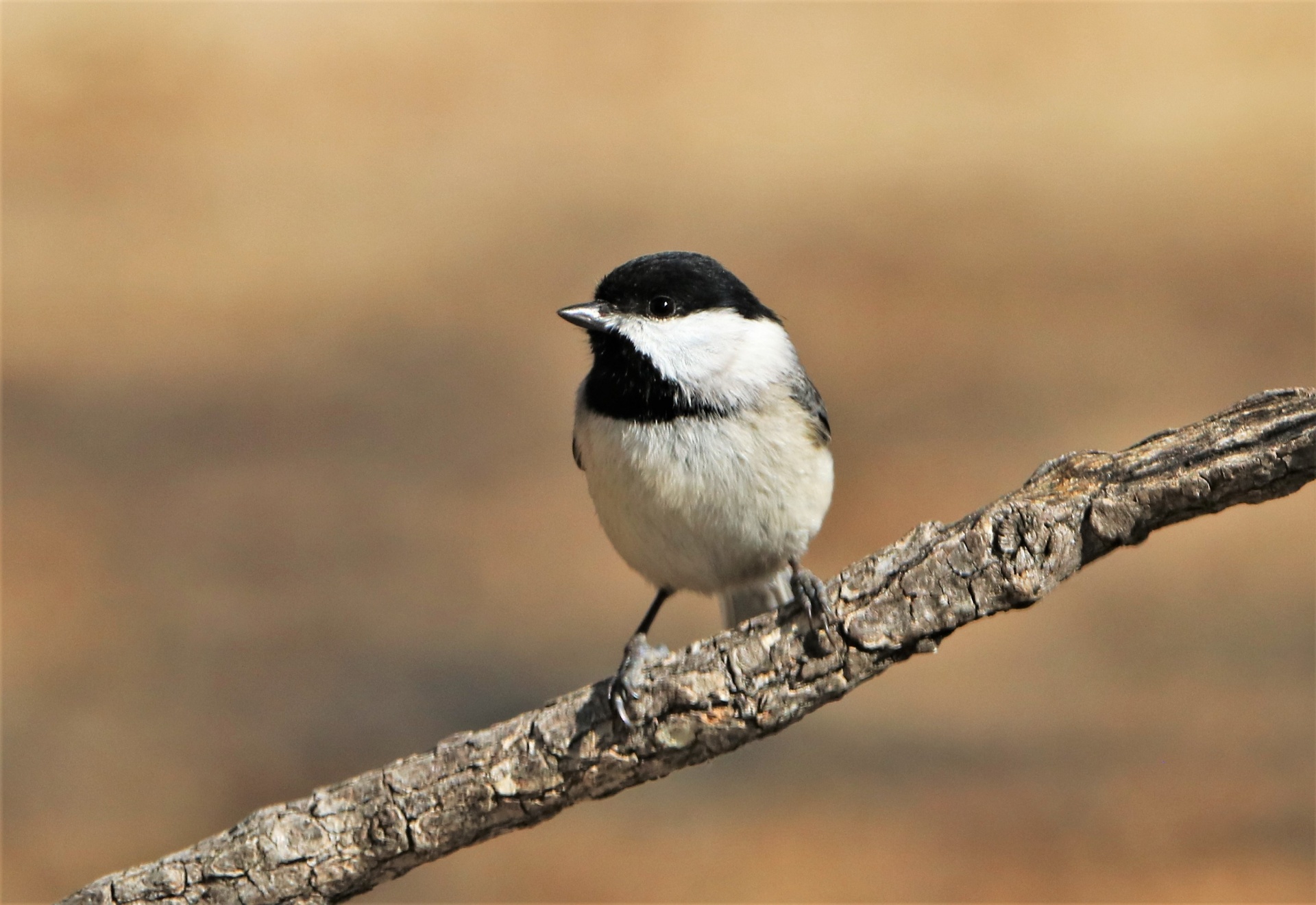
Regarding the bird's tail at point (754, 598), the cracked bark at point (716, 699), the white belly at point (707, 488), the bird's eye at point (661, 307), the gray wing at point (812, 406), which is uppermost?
the bird's eye at point (661, 307)

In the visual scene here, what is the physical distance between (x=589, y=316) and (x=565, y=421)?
486 centimetres

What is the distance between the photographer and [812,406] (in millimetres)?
3697

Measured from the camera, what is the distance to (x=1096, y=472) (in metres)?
2.69

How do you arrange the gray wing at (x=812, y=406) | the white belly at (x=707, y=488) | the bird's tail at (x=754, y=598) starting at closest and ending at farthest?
1. the white belly at (x=707, y=488)
2. the gray wing at (x=812, y=406)
3. the bird's tail at (x=754, y=598)

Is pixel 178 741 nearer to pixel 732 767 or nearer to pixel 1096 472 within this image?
pixel 732 767

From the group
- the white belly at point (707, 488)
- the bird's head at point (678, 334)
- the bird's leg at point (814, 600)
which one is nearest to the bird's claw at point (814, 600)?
the bird's leg at point (814, 600)

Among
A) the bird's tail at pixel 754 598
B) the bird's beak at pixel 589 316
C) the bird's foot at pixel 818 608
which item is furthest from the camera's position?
the bird's tail at pixel 754 598

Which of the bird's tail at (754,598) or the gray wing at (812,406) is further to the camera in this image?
the bird's tail at (754,598)

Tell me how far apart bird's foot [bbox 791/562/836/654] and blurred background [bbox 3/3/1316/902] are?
2383 millimetres

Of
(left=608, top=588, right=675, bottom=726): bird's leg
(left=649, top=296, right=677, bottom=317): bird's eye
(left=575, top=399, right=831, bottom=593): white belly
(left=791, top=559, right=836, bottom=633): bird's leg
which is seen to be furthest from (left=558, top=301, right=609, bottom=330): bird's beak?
(left=791, top=559, right=836, bottom=633): bird's leg

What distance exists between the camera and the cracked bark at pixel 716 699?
262cm

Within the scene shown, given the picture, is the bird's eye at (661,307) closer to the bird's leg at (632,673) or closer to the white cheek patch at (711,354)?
the white cheek patch at (711,354)

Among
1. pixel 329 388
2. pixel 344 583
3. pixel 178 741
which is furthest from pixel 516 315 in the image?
pixel 178 741

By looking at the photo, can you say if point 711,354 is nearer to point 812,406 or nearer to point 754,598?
point 812,406
